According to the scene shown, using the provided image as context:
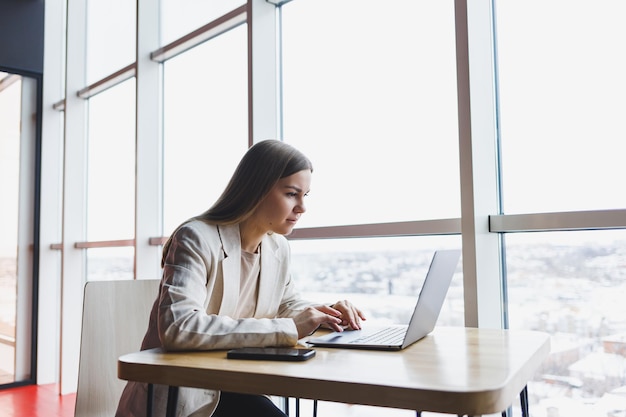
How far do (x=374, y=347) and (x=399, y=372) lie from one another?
0.26 metres

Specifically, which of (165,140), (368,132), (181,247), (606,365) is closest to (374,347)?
(181,247)

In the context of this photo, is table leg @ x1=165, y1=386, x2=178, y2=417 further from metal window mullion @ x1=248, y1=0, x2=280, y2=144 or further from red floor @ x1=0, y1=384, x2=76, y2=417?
red floor @ x1=0, y1=384, x2=76, y2=417

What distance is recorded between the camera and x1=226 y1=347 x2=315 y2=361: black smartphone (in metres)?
1.13

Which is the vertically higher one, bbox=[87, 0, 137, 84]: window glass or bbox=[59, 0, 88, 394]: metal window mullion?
bbox=[87, 0, 137, 84]: window glass

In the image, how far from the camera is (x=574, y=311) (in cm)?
185

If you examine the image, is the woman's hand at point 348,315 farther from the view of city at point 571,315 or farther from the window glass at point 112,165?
the window glass at point 112,165

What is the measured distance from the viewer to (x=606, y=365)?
1.77 m

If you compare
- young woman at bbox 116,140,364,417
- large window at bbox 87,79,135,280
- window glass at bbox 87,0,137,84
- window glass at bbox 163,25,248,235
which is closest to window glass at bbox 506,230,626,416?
young woman at bbox 116,140,364,417

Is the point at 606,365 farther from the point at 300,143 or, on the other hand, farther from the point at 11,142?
the point at 11,142

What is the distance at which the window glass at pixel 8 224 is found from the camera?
4.36 metres

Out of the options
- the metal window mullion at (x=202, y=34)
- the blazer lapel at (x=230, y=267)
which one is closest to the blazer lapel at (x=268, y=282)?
the blazer lapel at (x=230, y=267)

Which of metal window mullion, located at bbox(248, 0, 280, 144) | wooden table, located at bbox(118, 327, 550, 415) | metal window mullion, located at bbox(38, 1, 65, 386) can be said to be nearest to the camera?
wooden table, located at bbox(118, 327, 550, 415)

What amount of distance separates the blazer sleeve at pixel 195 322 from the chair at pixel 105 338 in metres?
0.59

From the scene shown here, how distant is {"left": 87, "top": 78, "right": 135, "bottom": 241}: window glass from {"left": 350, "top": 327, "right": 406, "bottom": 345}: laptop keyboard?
281 cm
